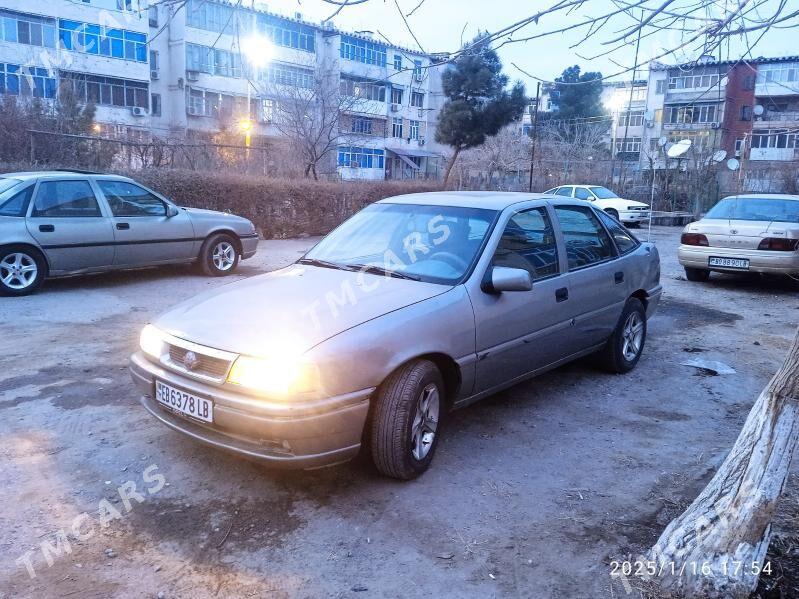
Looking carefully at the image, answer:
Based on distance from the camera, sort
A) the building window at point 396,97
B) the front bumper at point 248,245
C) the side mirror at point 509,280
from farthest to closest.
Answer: the building window at point 396,97
the front bumper at point 248,245
the side mirror at point 509,280

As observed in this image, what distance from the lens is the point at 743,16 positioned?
3.06 meters

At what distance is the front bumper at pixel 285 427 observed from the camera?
9.59 feet

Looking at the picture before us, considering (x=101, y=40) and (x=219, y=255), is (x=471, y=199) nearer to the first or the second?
(x=219, y=255)

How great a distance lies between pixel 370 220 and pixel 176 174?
9.32 meters

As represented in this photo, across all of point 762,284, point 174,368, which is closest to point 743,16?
point 174,368

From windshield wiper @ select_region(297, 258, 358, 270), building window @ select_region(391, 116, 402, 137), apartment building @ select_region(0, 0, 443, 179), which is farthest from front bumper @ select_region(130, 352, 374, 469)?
building window @ select_region(391, 116, 402, 137)

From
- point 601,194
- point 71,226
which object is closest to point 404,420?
point 71,226

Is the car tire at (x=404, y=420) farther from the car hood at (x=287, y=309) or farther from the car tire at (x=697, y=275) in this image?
the car tire at (x=697, y=275)

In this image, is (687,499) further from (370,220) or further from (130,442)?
(130,442)

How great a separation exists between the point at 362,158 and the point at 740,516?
154 feet

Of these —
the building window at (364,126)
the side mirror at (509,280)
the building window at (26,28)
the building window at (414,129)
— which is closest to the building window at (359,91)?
the building window at (364,126)

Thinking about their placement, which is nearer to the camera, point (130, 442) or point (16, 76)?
point (130, 442)

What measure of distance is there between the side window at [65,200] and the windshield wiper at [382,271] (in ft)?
17.7

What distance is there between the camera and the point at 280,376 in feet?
9.60
